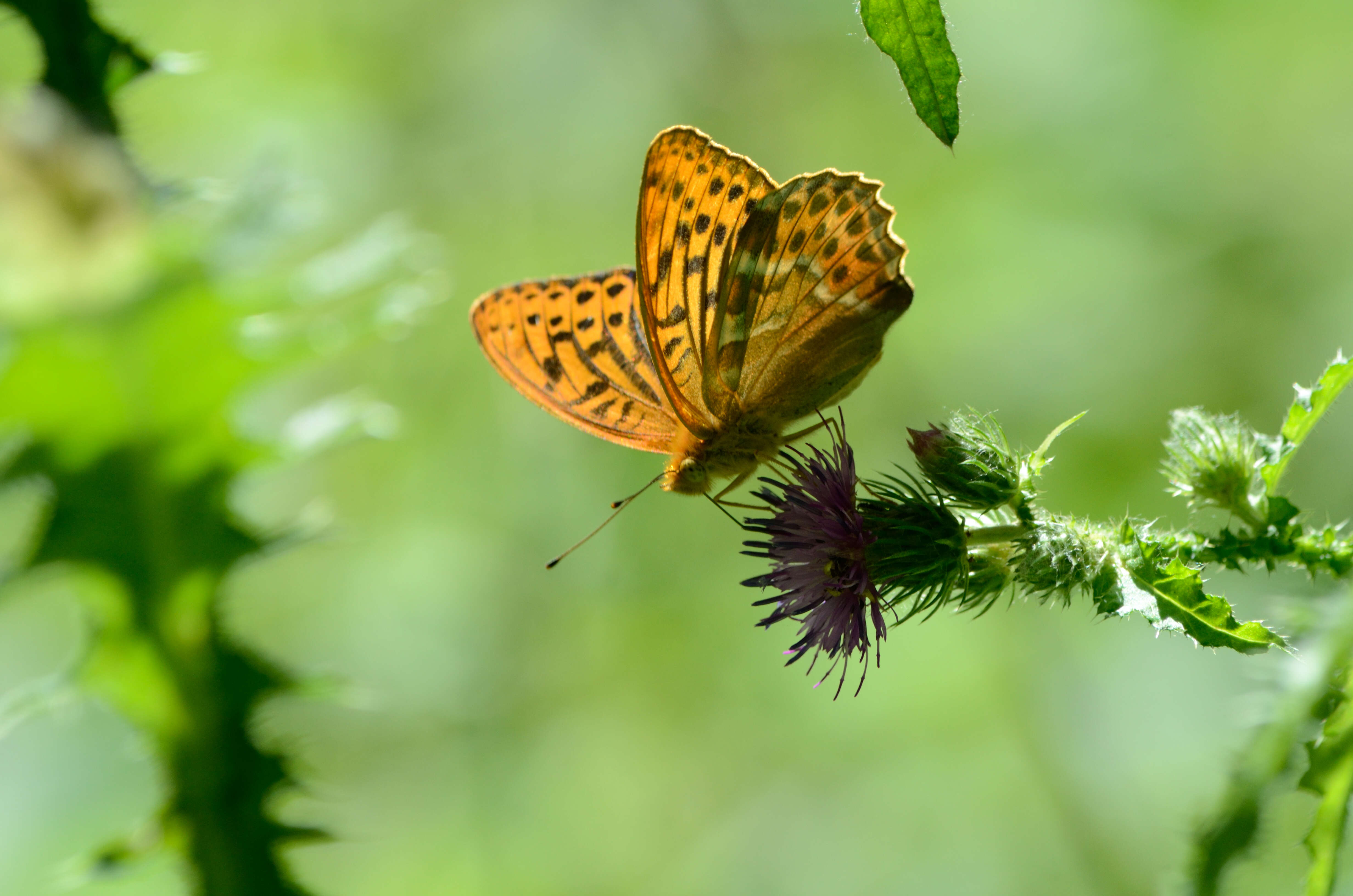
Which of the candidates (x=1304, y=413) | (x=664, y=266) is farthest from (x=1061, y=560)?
(x=664, y=266)

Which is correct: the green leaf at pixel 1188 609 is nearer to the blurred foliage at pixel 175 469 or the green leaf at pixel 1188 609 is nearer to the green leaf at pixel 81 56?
the blurred foliage at pixel 175 469

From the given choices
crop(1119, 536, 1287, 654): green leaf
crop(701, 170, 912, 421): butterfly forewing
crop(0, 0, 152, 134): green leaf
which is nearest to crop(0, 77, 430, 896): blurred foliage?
crop(0, 0, 152, 134): green leaf

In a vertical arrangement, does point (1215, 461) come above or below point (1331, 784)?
above

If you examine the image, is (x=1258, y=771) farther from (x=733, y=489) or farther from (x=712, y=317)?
(x=733, y=489)

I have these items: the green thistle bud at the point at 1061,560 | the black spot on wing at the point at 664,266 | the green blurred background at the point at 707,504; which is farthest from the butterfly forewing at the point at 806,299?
the green blurred background at the point at 707,504

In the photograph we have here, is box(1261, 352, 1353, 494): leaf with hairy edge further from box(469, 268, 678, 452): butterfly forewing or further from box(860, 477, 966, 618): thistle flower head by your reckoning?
box(469, 268, 678, 452): butterfly forewing

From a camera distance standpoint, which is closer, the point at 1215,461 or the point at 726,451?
the point at 1215,461

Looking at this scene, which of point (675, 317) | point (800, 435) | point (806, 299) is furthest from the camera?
point (800, 435)
